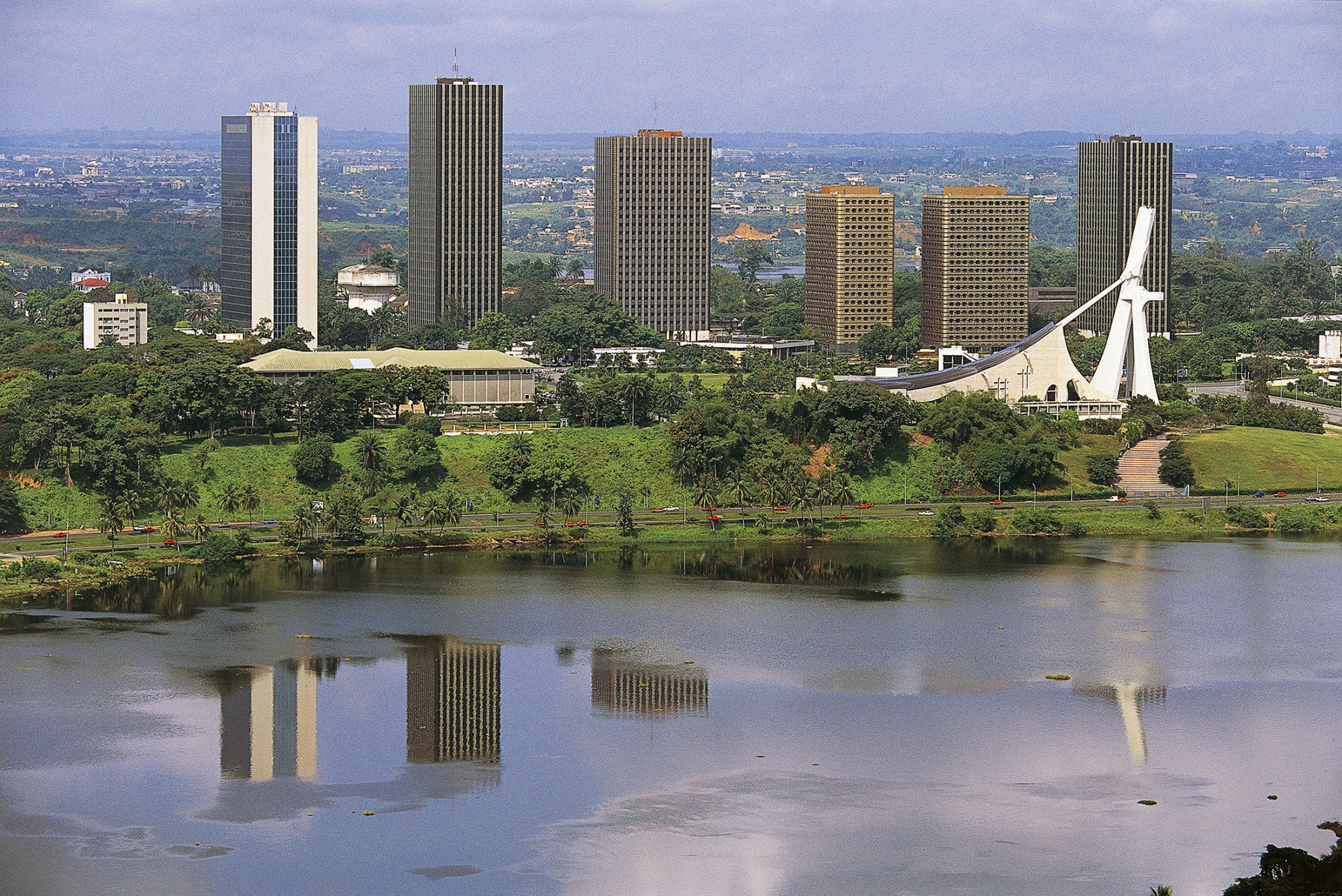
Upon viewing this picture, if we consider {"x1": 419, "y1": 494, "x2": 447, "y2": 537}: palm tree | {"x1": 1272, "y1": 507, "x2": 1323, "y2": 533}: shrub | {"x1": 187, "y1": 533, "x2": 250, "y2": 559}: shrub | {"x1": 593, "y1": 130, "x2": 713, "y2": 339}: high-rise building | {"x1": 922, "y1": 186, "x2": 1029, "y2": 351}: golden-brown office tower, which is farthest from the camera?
{"x1": 593, "y1": 130, "x2": 713, "y2": 339}: high-rise building

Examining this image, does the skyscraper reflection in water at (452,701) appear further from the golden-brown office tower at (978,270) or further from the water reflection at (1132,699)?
the golden-brown office tower at (978,270)

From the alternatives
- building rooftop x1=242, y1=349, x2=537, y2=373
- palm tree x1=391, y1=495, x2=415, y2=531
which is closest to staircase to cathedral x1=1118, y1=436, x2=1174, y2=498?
building rooftop x1=242, y1=349, x2=537, y2=373

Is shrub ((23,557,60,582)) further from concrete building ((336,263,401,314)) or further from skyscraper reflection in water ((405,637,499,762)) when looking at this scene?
concrete building ((336,263,401,314))

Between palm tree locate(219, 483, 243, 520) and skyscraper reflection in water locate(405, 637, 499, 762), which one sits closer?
skyscraper reflection in water locate(405, 637, 499, 762)

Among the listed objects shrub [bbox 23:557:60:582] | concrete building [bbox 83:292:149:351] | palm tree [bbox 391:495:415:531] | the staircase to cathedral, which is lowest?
shrub [bbox 23:557:60:582]

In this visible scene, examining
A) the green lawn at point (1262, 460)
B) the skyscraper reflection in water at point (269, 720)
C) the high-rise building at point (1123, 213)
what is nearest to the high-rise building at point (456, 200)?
the high-rise building at point (1123, 213)

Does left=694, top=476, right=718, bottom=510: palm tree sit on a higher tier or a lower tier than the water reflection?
higher

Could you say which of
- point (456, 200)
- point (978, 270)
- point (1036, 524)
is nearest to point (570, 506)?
point (1036, 524)
